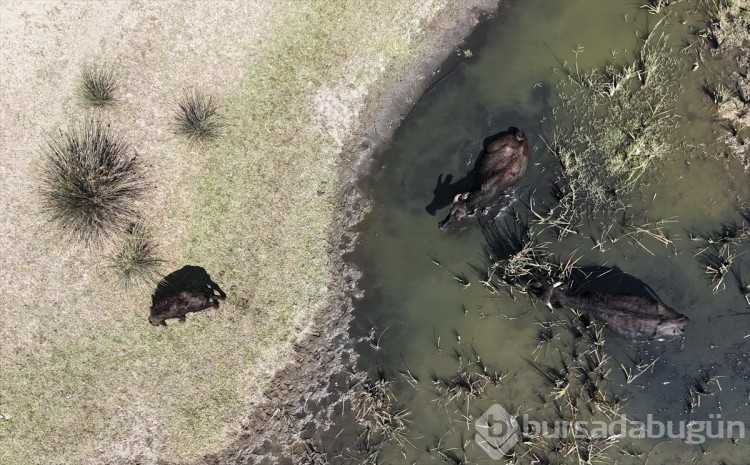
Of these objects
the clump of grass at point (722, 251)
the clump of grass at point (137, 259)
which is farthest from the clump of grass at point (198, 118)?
the clump of grass at point (722, 251)

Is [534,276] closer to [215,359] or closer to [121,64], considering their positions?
[215,359]

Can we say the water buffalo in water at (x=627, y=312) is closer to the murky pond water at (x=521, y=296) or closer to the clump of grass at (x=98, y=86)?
the murky pond water at (x=521, y=296)

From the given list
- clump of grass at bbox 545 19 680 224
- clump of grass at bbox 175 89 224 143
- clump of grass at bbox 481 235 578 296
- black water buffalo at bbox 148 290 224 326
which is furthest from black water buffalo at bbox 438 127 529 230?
clump of grass at bbox 175 89 224 143

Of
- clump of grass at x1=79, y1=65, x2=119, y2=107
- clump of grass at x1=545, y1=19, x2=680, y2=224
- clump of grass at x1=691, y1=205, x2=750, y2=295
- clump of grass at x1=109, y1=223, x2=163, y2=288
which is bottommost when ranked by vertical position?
clump of grass at x1=691, y1=205, x2=750, y2=295

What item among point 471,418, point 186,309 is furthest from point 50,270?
point 471,418

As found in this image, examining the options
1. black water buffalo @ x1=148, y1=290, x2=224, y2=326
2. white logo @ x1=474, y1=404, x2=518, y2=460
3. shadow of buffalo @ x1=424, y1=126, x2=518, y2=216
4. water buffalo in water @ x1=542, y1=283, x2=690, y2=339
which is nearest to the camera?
water buffalo in water @ x1=542, y1=283, x2=690, y2=339

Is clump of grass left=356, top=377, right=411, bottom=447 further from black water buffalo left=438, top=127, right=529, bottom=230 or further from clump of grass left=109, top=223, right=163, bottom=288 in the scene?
clump of grass left=109, top=223, right=163, bottom=288
